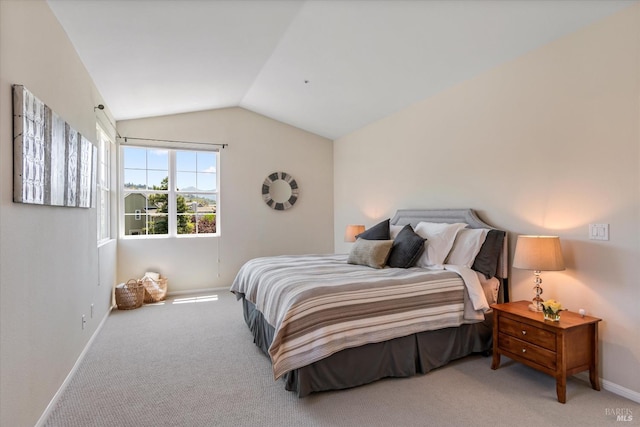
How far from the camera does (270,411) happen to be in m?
2.13

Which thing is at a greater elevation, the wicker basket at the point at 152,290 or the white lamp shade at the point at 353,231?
the white lamp shade at the point at 353,231

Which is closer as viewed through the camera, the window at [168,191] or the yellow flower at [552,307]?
the yellow flower at [552,307]

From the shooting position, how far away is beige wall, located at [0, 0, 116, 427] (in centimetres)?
163

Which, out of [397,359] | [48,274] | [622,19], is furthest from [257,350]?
[622,19]

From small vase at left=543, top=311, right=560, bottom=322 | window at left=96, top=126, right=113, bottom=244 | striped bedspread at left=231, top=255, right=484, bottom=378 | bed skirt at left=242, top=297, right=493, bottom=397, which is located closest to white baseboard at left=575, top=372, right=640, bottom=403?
small vase at left=543, top=311, right=560, bottom=322

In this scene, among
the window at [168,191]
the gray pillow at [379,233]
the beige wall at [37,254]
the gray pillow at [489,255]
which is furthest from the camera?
the window at [168,191]

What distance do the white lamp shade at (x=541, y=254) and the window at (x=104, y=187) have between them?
4376 millimetres

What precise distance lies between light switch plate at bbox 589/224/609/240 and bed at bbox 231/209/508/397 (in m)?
0.66

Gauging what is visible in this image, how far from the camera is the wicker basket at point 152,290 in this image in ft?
15.4

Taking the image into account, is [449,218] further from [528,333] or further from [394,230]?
[528,333]

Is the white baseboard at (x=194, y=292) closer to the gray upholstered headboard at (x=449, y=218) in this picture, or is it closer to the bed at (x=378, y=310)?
the bed at (x=378, y=310)

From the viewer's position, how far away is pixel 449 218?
3.61 metres

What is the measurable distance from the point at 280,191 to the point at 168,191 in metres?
1.77

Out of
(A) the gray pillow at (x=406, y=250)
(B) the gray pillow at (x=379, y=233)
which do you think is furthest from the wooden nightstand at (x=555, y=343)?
(B) the gray pillow at (x=379, y=233)
